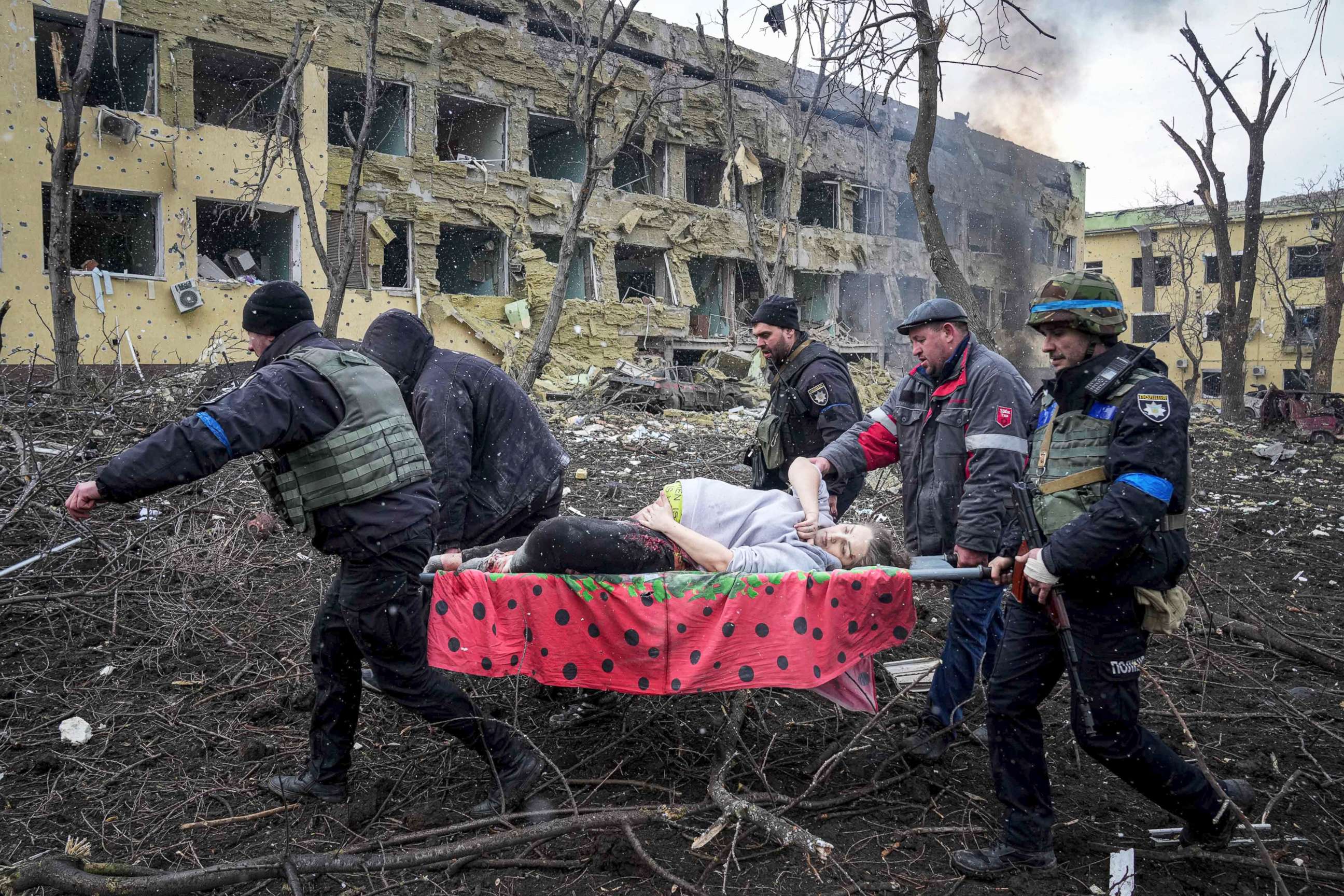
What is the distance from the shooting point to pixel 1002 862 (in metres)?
2.81

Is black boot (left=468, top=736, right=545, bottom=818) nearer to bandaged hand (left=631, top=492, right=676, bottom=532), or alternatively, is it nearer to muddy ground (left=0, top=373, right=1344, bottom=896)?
muddy ground (left=0, top=373, right=1344, bottom=896)

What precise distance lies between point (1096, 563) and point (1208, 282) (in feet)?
133

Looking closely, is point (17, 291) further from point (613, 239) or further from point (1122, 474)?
point (1122, 474)

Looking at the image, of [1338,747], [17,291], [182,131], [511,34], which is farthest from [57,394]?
[511,34]

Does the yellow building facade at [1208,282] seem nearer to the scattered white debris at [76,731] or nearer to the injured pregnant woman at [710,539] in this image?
the injured pregnant woman at [710,539]

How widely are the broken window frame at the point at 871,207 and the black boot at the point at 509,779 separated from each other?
26.8 meters

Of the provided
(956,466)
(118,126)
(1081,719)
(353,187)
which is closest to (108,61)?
(118,126)

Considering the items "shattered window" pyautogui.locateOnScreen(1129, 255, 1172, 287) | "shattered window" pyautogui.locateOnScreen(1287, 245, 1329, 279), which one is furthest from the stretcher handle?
"shattered window" pyautogui.locateOnScreen(1287, 245, 1329, 279)

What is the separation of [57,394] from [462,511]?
181 inches

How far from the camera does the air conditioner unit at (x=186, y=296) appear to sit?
15461mm

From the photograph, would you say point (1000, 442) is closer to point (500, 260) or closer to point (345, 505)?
point (345, 505)

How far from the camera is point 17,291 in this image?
46.3ft

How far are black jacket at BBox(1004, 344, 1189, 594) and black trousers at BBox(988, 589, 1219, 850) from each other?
0.11 meters

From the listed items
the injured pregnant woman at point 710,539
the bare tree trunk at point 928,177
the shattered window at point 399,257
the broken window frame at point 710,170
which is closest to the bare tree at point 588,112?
the broken window frame at point 710,170
